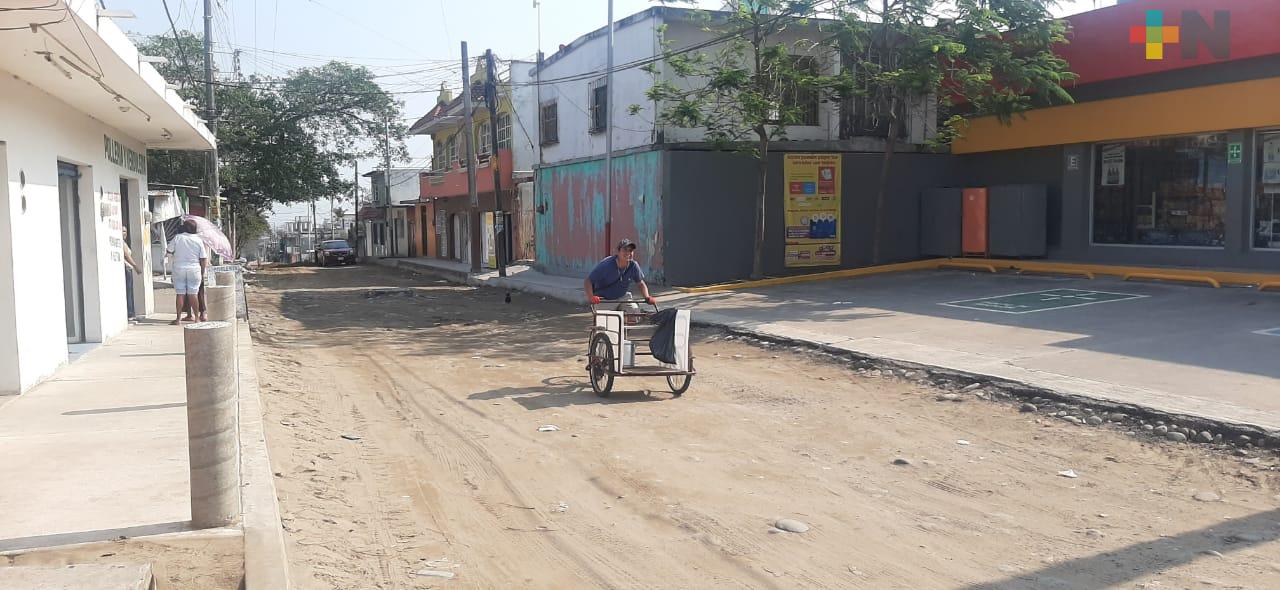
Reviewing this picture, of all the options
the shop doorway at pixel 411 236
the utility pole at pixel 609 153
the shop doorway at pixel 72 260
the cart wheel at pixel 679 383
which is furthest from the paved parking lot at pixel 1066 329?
the shop doorway at pixel 411 236

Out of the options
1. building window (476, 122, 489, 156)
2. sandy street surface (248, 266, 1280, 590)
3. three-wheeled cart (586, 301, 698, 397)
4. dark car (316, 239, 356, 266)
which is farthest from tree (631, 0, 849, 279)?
dark car (316, 239, 356, 266)

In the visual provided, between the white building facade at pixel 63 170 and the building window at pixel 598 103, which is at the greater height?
the building window at pixel 598 103

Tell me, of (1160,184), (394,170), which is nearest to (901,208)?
(1160,184)

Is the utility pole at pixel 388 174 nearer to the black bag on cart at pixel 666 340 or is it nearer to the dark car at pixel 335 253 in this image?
the dark car at pixel 335 253

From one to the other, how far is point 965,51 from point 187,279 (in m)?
14.3

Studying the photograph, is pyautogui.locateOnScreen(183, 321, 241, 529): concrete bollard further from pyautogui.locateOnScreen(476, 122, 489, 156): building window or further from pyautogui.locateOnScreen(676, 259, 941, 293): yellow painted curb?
pyautogui.locateOnScreen(476, 122, 489, 156): building window

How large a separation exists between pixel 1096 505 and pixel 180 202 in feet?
97.6

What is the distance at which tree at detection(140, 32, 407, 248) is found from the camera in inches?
1422

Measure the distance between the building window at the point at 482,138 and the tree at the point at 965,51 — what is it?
2014 centimetres

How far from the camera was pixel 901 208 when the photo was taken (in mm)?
22094

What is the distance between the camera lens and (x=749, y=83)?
1853 cm

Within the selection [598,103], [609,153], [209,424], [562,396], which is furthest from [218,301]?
[598,103]

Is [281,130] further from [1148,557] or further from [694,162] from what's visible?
[1148,557]

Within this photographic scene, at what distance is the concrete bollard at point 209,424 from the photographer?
4621 millimetres
